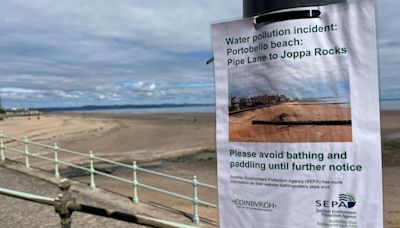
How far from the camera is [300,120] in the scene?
7.75 feet

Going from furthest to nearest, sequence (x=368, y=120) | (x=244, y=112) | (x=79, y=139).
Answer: (x=79, y=139)
(x=244, y=112)
(x=368, y=120)

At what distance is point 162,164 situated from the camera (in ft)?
78.3

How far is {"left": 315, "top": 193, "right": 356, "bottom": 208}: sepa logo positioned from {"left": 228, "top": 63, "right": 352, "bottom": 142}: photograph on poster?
28 cm

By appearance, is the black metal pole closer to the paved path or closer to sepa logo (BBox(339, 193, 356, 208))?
sepa logo (BBox(339, 193, 356, 208))

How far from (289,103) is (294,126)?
0.12 m

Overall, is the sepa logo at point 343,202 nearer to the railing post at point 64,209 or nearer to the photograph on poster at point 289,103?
the photograph on poster at point 289,103

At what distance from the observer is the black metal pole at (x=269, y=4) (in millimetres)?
2361

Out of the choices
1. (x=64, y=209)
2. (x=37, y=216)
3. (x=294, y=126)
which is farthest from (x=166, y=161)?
(x=294, y=126)

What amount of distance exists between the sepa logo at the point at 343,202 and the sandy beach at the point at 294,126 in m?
0.28

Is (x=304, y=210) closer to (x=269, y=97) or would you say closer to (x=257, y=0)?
(x=269, y=97)

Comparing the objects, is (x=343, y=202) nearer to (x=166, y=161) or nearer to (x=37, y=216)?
(x=37, y=216)

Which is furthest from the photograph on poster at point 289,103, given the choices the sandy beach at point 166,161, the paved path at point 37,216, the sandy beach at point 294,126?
the sandy beach at point 166,161

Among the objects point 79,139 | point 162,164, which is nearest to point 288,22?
point 162,164

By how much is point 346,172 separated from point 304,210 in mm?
298
